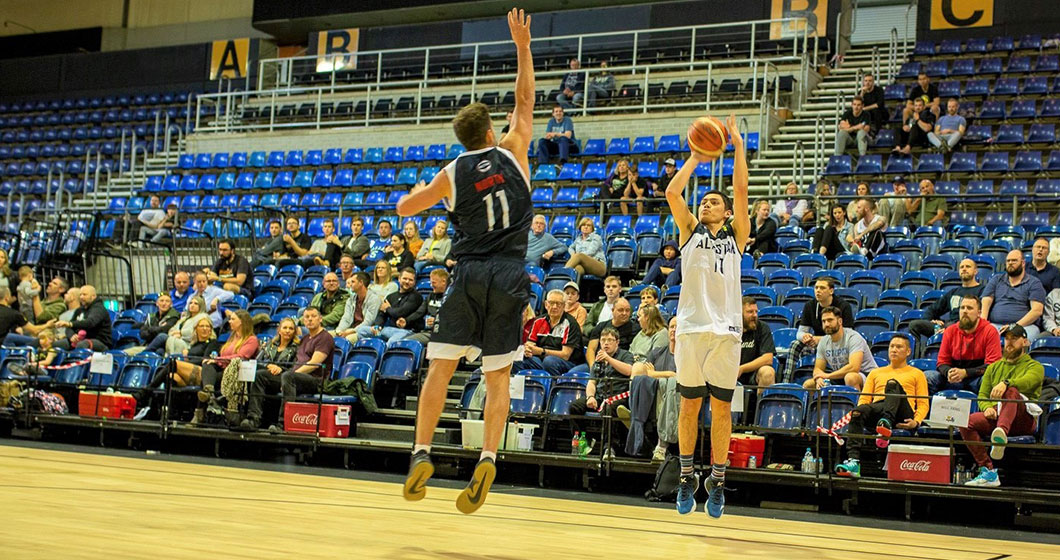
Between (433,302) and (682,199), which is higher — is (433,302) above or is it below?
below

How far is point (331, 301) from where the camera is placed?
11.5 meters

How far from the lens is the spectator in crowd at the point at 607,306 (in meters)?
10.1

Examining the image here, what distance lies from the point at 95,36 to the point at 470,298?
2832 centimetres

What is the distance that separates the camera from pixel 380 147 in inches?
751

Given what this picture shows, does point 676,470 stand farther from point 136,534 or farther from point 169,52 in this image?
point 169,52

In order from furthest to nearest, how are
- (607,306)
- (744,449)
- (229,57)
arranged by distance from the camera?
(229,57), (607,306), (744,449)

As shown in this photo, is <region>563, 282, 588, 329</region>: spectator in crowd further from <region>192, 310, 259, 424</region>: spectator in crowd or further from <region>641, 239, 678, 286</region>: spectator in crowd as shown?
<region>192, 310, 259, 424</region>: spectator in crowd

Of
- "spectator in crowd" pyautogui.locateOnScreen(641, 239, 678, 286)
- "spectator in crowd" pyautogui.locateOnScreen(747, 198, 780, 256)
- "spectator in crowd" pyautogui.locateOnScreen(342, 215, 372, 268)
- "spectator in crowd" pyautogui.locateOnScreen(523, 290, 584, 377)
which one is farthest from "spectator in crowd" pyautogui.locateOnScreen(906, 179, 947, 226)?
"spectator in crowd" pyautogui.locateOnScreen(342, 215, 372, 268)

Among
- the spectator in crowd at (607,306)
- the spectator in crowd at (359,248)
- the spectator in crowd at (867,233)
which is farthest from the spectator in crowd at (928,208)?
the spectator in crowd at (359,248)

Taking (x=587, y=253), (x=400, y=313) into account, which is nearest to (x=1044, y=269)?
(x=587, y=253)

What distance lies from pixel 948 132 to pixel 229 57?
18.9 meters

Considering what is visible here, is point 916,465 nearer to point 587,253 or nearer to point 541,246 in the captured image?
point 587,253

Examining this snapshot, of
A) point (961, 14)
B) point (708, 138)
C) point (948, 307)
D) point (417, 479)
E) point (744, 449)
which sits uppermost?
point (961, 14)

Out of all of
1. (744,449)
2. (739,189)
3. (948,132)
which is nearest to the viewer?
(739,189)
